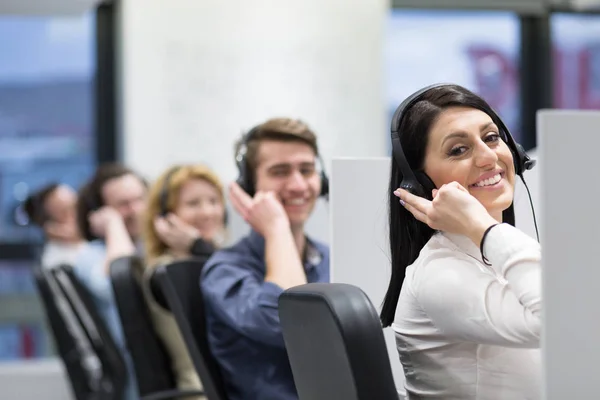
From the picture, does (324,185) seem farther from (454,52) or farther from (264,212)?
(454,52)

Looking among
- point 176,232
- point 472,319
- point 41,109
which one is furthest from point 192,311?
point 41,109

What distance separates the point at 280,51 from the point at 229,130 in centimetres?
43

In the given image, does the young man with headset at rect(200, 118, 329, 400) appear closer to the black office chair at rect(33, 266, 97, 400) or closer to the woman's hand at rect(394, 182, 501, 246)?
the woman's hand at rect(394, 182, 501, 246)

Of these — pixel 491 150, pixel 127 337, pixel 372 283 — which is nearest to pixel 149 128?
pixel 127 337

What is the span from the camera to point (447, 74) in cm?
608

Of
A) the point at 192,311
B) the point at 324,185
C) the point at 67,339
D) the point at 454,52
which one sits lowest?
the point at 67,339

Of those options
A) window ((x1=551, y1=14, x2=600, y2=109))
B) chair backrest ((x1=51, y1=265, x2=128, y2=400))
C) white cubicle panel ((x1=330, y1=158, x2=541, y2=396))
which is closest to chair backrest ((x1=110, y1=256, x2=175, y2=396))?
chair backrest ((x1=51, y1=265, x2=128, y2=400))

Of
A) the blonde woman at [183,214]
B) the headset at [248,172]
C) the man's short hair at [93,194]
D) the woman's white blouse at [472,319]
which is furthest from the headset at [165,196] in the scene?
the woman's white blouse at [472,319]

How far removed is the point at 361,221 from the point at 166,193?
126 cm

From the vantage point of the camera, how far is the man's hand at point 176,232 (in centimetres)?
298

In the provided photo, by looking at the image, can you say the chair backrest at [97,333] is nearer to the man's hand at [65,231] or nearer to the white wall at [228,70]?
the man's hand at [65,231]

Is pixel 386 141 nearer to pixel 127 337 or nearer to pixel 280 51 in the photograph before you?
pixel 280 51

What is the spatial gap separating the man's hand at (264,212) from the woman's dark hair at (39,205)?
9.12ft

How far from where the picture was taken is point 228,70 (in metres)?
4.88
